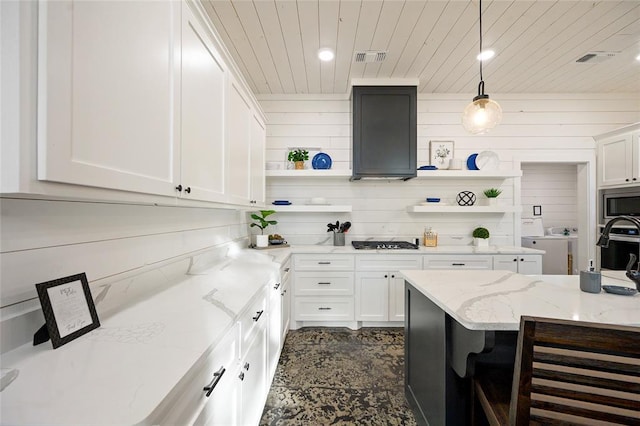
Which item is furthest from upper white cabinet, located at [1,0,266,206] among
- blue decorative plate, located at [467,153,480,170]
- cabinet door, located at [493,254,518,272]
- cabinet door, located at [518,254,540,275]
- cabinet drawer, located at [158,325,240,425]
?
cabinet door, located at [518,254,540,275]

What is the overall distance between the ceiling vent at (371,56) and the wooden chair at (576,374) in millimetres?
2678

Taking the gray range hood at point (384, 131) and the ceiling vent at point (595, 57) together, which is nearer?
the ceiling vent at point (595, 57)

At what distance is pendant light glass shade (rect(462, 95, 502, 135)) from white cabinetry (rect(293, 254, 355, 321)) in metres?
1.80

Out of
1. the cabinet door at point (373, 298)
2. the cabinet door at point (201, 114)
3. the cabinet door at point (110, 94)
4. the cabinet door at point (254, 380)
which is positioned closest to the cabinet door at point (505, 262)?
the cabinet door at point (373, 298)

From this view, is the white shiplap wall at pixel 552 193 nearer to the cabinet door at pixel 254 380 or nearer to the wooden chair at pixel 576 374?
the wooden chair at pixel 576 374

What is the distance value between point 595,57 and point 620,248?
2.14m

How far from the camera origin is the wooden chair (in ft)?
2.61

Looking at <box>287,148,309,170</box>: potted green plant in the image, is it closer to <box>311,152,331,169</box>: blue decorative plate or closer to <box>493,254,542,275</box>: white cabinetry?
<box>311,152,331,169</box>: blue decorative plate

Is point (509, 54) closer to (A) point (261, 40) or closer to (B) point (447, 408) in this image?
(A) point (261, 40)

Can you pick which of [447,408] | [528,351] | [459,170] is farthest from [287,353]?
[459,170]

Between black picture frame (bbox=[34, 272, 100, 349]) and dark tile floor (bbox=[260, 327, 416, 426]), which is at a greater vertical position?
black picture frame (bbox=[34, 272, 100, 349])

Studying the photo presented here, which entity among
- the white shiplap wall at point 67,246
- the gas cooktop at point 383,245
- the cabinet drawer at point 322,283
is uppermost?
the white shiplap wall at point 67,246

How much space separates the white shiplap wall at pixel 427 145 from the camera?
11.9 feet

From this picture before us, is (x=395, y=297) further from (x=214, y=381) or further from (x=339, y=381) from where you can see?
(x=214, y=381)
